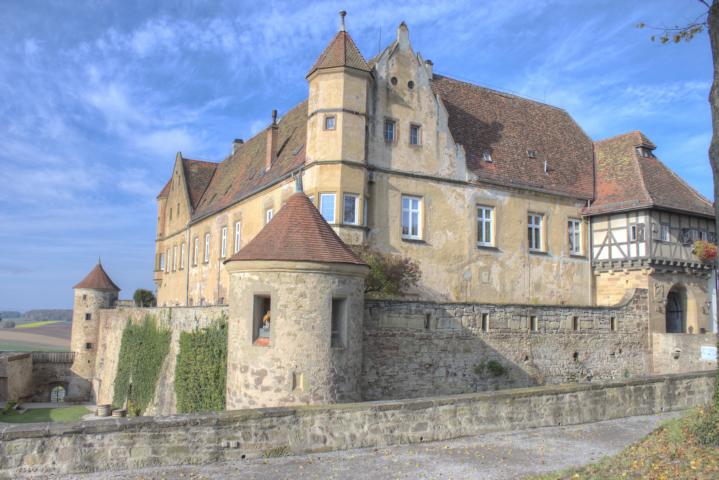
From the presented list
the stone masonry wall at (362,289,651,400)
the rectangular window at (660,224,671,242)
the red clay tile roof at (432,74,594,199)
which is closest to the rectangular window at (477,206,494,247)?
the red clay tile roof at (432,74,594,199)

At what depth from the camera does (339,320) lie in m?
14.0

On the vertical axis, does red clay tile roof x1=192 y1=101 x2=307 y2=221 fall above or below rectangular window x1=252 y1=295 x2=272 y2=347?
above

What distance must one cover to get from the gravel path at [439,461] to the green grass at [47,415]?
29.3 m

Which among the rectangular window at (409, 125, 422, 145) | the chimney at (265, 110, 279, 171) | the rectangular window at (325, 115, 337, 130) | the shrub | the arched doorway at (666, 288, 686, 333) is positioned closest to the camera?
the shrub

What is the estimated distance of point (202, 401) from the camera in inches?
768

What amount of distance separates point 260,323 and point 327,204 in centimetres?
855

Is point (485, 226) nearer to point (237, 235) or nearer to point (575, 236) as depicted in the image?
point (575, 236)

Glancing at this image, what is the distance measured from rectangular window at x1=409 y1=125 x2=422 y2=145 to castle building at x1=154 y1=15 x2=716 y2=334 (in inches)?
1.4

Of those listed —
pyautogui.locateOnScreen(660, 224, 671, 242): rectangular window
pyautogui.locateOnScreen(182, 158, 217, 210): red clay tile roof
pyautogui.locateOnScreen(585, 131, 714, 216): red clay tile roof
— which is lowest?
pyautogui.locateOnScreen(660, 224, 671, 242): rectangular window

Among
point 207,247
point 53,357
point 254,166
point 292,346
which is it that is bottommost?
point 53,357

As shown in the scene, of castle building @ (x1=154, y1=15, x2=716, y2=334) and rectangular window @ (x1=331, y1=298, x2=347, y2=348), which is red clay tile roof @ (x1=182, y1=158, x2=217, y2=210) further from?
rectangular window @ (x1=331, y1=298, x2=347, y2=348)

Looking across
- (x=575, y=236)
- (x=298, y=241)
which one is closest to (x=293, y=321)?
(x=298, y=241)

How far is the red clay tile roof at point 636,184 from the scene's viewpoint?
25.5m

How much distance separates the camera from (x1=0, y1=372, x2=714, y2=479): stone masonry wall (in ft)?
28.2
